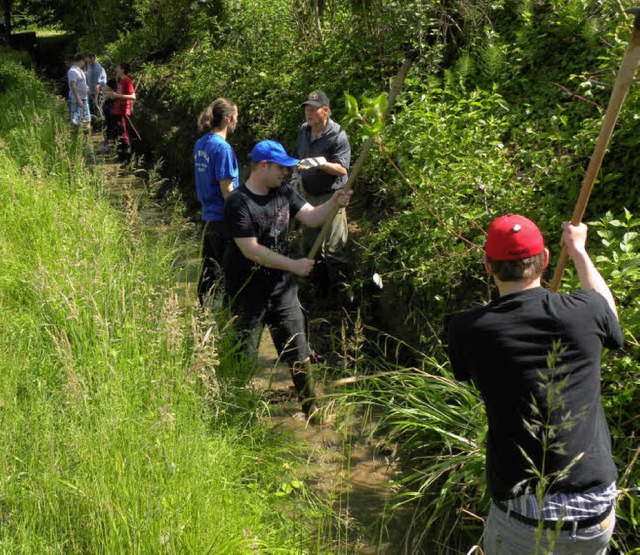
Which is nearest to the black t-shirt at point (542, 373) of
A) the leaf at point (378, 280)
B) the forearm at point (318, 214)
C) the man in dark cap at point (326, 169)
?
the forearm at point (318, 214)

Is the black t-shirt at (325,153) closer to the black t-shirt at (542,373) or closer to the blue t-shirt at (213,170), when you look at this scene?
the blue t-shirt at (213,170)

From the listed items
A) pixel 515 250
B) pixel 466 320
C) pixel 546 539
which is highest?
pixel 515 250

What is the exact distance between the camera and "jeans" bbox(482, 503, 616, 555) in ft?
7.60

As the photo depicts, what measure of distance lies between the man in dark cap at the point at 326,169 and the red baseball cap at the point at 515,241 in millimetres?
3106

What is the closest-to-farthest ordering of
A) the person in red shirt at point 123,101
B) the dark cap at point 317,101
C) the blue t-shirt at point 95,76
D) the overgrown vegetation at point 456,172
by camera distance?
the overgrown vegetation at point 456,172 → the dark cap at point 317,101 → the person in red shirt at point 123,101 → the blue t-shirt at point 95,76

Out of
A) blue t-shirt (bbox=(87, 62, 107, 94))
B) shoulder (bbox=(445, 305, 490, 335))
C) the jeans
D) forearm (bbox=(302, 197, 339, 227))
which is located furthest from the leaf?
blue t-shirt (bbox=(87, 62, 107, 94))

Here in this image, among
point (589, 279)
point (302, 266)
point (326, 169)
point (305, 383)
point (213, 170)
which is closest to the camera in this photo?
point (589, 279)

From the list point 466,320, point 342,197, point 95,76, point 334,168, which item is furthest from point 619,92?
point 95,76

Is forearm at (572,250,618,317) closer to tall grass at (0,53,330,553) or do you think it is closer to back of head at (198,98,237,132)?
tall grass at (0,53,330,553)

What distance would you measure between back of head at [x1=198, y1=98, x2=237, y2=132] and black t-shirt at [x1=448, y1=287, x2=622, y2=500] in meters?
3.36

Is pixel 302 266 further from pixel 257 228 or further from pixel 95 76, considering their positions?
pixel 95 76

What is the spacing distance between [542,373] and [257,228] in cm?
243

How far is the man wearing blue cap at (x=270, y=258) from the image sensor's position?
14.0 ft

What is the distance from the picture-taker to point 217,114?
208 inches
